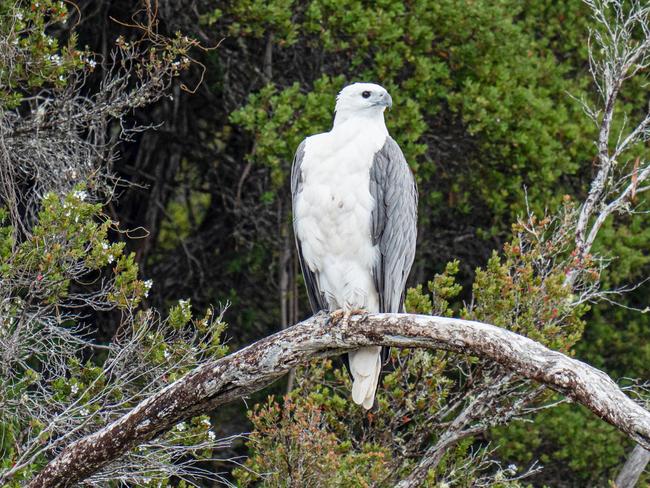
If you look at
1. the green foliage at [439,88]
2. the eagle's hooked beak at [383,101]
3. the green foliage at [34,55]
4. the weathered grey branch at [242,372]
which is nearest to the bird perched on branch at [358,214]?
the eagle's hooked beak at [383,101]

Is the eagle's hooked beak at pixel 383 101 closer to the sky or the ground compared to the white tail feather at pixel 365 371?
closer to the sky

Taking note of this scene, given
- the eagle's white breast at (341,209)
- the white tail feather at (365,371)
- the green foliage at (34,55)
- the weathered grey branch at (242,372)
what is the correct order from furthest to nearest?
the green foliage at (34,55) < the white tail feather at (365,371) < the eagle's white breast at (341,209) < the weathered grey branch at (242,372)

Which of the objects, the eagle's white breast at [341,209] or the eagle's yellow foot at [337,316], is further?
the eagle's white breast at [341,209]

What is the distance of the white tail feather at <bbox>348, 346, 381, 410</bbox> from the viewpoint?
6199 millimetres

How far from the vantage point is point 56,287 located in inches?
225

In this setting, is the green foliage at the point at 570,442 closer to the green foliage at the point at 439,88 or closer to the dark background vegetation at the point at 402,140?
the dark background vegetation at the point at 402,140

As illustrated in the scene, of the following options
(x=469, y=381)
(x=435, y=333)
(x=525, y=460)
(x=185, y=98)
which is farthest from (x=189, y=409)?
(x=185, y=98)

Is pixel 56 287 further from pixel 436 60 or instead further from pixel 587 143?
pixel 587 143

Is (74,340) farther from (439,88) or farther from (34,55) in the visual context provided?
(439,88)

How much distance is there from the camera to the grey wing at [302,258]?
6.22 meters

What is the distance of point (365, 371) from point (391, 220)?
82 cm

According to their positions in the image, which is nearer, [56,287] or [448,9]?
[56,287]

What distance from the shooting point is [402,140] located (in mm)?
8500

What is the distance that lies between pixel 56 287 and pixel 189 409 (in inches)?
45.3
